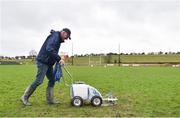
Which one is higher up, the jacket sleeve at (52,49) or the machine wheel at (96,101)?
the jacket sleeve at (52,49)

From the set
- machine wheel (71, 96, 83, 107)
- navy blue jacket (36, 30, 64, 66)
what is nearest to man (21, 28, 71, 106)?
navy blue jacket (36, 30, 64, 66)

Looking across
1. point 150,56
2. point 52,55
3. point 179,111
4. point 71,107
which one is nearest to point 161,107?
point 179,111

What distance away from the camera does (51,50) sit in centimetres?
958

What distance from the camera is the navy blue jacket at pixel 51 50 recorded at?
9617 mm

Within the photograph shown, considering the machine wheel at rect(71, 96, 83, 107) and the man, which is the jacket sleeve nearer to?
the man

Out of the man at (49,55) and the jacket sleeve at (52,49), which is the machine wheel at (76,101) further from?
the jacket sleeve at (52,49)

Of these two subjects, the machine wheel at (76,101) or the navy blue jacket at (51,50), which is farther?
the machine wheel at (76,101)

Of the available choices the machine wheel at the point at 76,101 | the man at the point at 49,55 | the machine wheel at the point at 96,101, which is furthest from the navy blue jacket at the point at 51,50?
the machine wheel at the point at 96,101

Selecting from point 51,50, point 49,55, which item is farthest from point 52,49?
point 49,55

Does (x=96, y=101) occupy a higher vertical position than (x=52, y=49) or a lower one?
lower

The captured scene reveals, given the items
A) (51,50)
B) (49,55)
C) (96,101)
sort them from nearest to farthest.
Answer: (51,50), (49,55), (96,101)

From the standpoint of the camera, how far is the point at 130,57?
111562 millimetres

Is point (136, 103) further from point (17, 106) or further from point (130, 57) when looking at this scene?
point (130, 57)

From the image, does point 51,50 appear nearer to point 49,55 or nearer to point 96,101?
→ point 49,55
